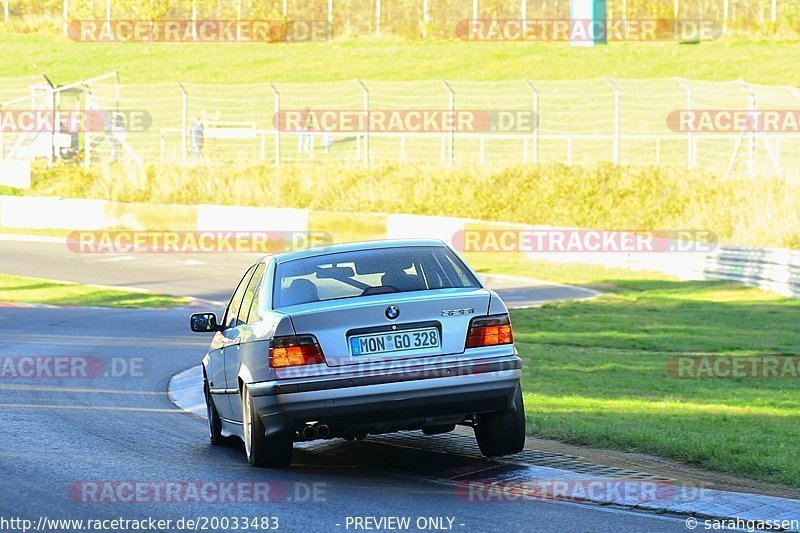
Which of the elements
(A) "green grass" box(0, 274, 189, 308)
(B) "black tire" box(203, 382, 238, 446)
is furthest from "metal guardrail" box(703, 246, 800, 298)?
(B) "black tire" box(203, 382, 238, 446)

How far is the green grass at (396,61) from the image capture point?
52.6 metres

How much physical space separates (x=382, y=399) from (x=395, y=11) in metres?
60.4

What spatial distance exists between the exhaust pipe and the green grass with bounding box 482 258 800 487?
239 cm

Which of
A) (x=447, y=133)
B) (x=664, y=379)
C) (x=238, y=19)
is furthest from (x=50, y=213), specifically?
(x=238, y=19)

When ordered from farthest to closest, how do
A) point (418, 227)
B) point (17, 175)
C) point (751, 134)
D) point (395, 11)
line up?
point (395, 11) → point (17, 175) → point (751, 134) → point (418, 227)

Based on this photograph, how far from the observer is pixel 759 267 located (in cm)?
2270

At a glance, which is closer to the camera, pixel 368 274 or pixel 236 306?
pixel 368 274

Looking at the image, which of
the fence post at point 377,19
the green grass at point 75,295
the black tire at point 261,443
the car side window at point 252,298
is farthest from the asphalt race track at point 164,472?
the fence post at point 377,19

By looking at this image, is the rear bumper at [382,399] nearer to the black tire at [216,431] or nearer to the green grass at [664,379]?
the green grass at [664,379]

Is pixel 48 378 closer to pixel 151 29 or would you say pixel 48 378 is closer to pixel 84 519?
pixel 84 519

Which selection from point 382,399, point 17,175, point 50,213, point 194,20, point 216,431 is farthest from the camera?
point 194,20

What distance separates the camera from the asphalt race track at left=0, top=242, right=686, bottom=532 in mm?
7242

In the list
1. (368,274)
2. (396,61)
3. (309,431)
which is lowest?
(309,431)

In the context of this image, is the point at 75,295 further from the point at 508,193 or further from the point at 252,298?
the point at 252,298
